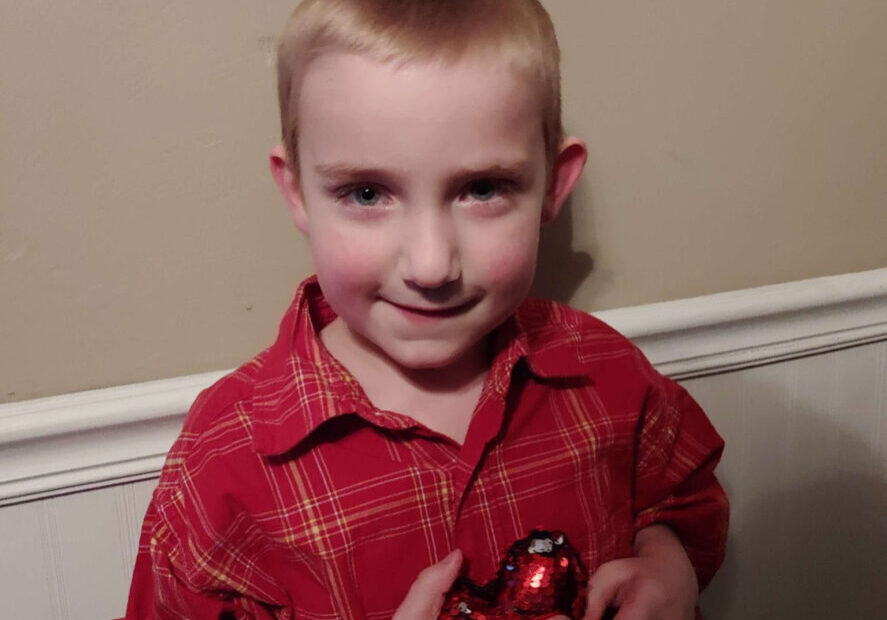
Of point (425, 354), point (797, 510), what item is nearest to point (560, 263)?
point (425, 354)

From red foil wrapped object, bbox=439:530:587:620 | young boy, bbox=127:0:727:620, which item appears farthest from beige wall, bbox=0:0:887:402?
red foil wrapped object, bbox=439:530:587:620

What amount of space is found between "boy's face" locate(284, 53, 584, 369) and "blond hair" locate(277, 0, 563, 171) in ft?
0.03

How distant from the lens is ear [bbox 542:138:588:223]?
701 mm

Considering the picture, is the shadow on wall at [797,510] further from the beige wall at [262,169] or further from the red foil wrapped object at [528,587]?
the red foil wrapped object at [528,587]

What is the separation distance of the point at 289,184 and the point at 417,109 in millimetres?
153

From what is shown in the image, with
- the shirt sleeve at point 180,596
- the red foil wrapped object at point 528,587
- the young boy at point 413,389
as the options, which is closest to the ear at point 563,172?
the young boy at point 413,389

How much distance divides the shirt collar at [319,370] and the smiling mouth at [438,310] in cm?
9

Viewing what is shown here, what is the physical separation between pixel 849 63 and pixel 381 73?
0.66m

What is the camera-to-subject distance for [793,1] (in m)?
0.94

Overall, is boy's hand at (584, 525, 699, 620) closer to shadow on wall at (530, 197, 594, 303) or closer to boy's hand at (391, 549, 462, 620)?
boy's hand at (391, 549, 462, 620)

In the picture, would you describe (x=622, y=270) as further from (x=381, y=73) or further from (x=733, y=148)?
(x=381, y=73)

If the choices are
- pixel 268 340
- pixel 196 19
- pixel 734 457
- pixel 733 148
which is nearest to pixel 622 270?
pixel 733 148

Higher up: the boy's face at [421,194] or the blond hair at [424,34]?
the blond hair at [424,34]

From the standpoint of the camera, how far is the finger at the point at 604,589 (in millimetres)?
678
